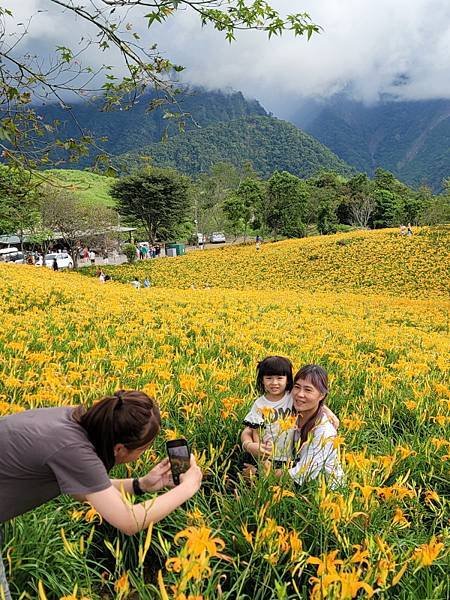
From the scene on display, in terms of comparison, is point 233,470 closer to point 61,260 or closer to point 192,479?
point 192,479

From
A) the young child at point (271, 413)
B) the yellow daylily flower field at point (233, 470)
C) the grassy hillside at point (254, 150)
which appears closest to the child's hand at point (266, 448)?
the young child at point (271, 413)

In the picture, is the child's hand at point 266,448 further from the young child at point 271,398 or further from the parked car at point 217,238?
the parked car at point 217,238

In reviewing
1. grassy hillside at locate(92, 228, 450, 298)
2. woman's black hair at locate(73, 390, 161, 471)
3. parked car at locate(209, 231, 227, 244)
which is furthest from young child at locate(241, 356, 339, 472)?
parked car at locate(209, 231, 227, 244)

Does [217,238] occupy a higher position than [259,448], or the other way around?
[217,238]

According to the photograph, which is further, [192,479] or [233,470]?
[233,470]

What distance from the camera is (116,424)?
1487 mm

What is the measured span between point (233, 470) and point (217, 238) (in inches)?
1857

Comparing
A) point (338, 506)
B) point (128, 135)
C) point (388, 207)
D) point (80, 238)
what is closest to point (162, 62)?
point (338, 506)

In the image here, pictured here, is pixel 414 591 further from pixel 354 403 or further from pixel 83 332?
pixel 83 332

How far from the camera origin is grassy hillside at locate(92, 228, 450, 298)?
1775 cm

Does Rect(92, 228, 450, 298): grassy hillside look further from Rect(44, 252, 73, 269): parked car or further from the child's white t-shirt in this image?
the child's white t-shirt

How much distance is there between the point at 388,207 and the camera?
4347 cm

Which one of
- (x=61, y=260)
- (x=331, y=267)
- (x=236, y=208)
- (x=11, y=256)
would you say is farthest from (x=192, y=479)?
(x=236, y=208)

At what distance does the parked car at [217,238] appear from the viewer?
A: 4812cm
